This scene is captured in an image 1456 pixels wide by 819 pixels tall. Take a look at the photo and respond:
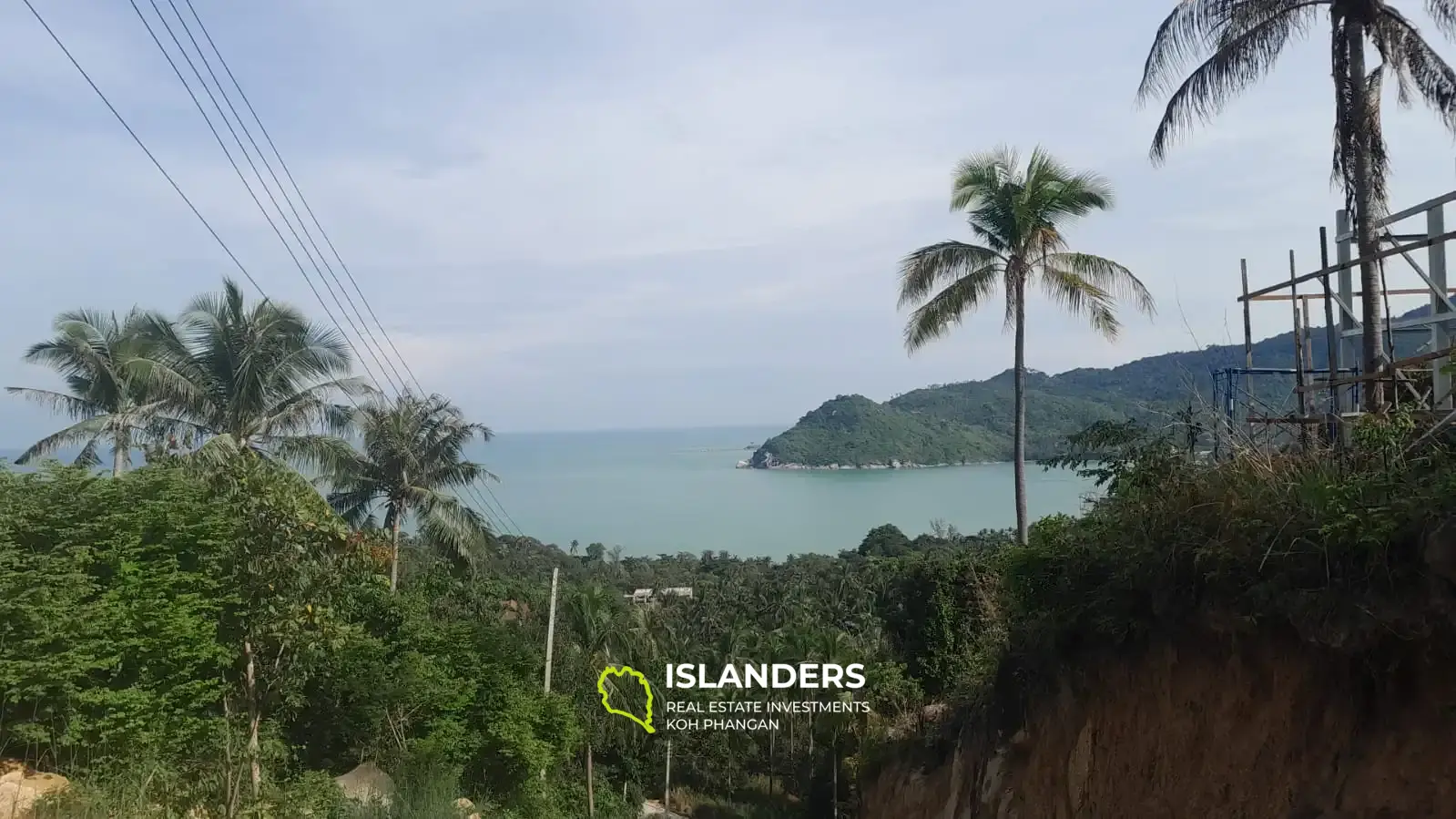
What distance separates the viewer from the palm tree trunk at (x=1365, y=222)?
25.4 ft

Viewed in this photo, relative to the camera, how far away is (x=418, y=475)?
65.9 ft

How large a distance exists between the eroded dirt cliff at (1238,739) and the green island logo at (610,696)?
49.2 feet

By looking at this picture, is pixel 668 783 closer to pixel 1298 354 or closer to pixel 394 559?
pixel 394 559

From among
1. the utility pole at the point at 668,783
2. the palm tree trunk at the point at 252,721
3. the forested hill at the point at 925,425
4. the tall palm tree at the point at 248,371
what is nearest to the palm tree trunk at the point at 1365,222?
the palm tree trunk at the point at 252,721

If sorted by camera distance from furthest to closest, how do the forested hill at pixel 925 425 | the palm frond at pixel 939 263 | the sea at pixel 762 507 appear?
1. the sea at pixel 762 507
2. the forested hill at pixel 925 425
3. the palm frond at pixel 939 263

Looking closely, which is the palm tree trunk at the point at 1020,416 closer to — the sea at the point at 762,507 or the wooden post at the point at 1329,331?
the wooden post at the point at 1329,331

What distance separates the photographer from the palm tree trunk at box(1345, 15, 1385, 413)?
7750mm

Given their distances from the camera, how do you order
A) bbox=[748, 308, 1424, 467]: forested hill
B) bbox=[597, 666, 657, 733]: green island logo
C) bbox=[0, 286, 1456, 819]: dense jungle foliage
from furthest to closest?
bbox=[748, 308, 1424, 467]: forested hill → bbox=[597, 666, 657, 733]: green island logo → bbox=[0, 286, 1456, 819]: dense jungle foliage

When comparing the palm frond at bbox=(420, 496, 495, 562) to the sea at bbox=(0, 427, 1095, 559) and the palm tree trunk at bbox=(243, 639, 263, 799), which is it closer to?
the palm tree trunk at bbox=(243, 639, 263, 799)

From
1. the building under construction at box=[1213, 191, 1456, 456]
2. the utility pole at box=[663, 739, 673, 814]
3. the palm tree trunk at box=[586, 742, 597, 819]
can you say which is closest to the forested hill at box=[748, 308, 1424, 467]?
the utility pole at box=[663, 739, 673, 814]

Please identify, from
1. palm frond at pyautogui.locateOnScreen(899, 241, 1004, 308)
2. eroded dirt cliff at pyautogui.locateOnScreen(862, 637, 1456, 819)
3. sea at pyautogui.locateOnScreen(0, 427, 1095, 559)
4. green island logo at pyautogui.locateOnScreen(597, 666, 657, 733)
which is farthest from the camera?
sea at pyautogui.locateOnScreen(0, 427, 1095, 559)

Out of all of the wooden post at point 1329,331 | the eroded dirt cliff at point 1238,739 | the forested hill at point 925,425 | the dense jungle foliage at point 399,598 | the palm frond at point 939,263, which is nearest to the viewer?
the eroded dirt cliff at point 1238,739

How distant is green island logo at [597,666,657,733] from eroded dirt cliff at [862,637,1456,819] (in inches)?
590

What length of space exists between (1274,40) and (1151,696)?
5.98 m
